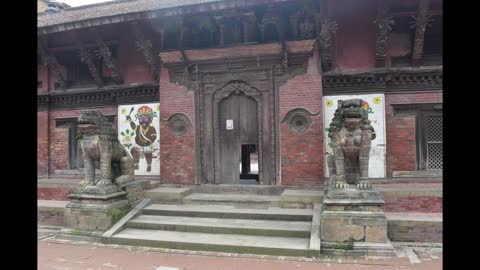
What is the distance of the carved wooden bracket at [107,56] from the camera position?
32.2 feet

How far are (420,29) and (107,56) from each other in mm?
8641

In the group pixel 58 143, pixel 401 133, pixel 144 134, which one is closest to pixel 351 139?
pixel 401 133

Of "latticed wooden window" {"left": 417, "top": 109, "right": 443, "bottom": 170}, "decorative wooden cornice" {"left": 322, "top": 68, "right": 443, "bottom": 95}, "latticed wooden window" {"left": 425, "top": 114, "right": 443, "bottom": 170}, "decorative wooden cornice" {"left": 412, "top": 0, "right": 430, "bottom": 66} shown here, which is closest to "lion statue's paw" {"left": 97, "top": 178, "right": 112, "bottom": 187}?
"decorative wooden cornice" {"left": 322, "top": 68, "right": 443, "bottom": 95}

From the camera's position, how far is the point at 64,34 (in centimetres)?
1071

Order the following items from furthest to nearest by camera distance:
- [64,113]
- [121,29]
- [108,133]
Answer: [64,113] < [121,29] < [108,133]

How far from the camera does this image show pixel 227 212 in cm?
727

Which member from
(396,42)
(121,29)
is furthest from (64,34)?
(396,42)

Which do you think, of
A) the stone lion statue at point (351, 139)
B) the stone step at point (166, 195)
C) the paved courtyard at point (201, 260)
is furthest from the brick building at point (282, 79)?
the paved courtyard at point (201, 260)

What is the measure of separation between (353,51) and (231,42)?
3.28m

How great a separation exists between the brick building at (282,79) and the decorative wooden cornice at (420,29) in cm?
2

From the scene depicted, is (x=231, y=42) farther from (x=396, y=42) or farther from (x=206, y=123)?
(x=396, y=42)

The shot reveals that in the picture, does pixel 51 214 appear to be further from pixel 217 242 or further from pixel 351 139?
pixel 351 139

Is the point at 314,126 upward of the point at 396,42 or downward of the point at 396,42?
downward

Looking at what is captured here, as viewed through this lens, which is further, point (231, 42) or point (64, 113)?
point (64, 113)
